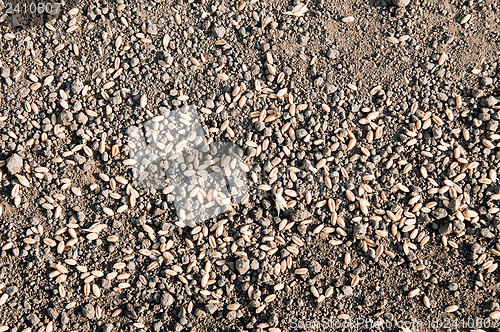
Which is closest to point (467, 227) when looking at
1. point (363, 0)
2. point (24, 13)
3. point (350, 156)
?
point (350, 156)

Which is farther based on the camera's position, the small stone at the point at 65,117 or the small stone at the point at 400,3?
the small stone at the point at 400,3

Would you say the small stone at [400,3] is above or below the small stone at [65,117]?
above

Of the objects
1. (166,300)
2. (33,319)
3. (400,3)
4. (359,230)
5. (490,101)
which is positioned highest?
(400,3)

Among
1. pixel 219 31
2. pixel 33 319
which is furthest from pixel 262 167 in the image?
pixel 33 319

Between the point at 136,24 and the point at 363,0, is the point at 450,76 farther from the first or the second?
the point at 136,24

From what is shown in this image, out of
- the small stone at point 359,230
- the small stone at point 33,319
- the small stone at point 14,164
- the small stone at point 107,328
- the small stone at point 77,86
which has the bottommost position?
the small stone at point 33,319

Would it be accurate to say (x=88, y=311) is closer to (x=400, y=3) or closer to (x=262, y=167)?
(x=262, y=167)

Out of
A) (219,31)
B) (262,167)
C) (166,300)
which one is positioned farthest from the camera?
(219,31)

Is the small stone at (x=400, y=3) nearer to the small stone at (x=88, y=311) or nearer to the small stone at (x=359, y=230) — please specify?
the small stone at (x=359, y=230)

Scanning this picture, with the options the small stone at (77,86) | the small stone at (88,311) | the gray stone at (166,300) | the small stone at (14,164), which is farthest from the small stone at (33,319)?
the small stone at (77,86)

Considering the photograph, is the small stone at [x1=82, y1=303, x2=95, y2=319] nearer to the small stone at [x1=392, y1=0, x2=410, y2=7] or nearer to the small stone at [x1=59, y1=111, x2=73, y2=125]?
the small stone at [x1=59, y1=111, x2=73, y2=125]
